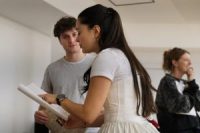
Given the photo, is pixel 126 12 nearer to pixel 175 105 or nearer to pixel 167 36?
pixel 167 36

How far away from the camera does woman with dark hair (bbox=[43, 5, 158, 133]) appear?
1.24 meters

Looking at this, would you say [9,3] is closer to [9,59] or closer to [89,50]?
[9,59]

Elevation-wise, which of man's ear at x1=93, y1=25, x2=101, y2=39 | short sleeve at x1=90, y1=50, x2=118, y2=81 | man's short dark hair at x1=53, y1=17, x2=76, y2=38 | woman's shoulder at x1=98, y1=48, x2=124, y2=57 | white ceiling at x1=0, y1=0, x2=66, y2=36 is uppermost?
white ceiling at x1=0, y1=0, x2=66, y2=36

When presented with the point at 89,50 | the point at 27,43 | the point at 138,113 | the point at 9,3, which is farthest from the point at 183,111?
the point at 27,43

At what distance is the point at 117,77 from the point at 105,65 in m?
0.07

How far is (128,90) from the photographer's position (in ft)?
4.15

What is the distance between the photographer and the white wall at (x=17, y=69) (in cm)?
272

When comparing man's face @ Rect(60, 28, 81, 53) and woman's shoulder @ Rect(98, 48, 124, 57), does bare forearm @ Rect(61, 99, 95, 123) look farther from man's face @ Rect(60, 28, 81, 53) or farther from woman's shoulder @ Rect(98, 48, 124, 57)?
man's face @ Rect(60, 28, 81, 53)

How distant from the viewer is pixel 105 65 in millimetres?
1202

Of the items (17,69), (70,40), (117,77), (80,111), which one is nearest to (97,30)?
(117,77)

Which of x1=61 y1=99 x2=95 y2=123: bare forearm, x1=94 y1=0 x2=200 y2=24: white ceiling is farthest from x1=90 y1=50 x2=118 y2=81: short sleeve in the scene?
x1=94 y1=0 x2=200 y2=24: white ceiling

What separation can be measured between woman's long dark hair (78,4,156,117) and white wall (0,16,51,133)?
5.09 feet

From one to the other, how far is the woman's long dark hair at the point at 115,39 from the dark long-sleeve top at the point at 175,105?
39.6 inches

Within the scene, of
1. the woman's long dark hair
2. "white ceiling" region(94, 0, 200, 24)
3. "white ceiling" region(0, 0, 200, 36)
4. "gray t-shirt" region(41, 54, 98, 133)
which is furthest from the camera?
"white ceiling" region(94, 0, 200, 24)
